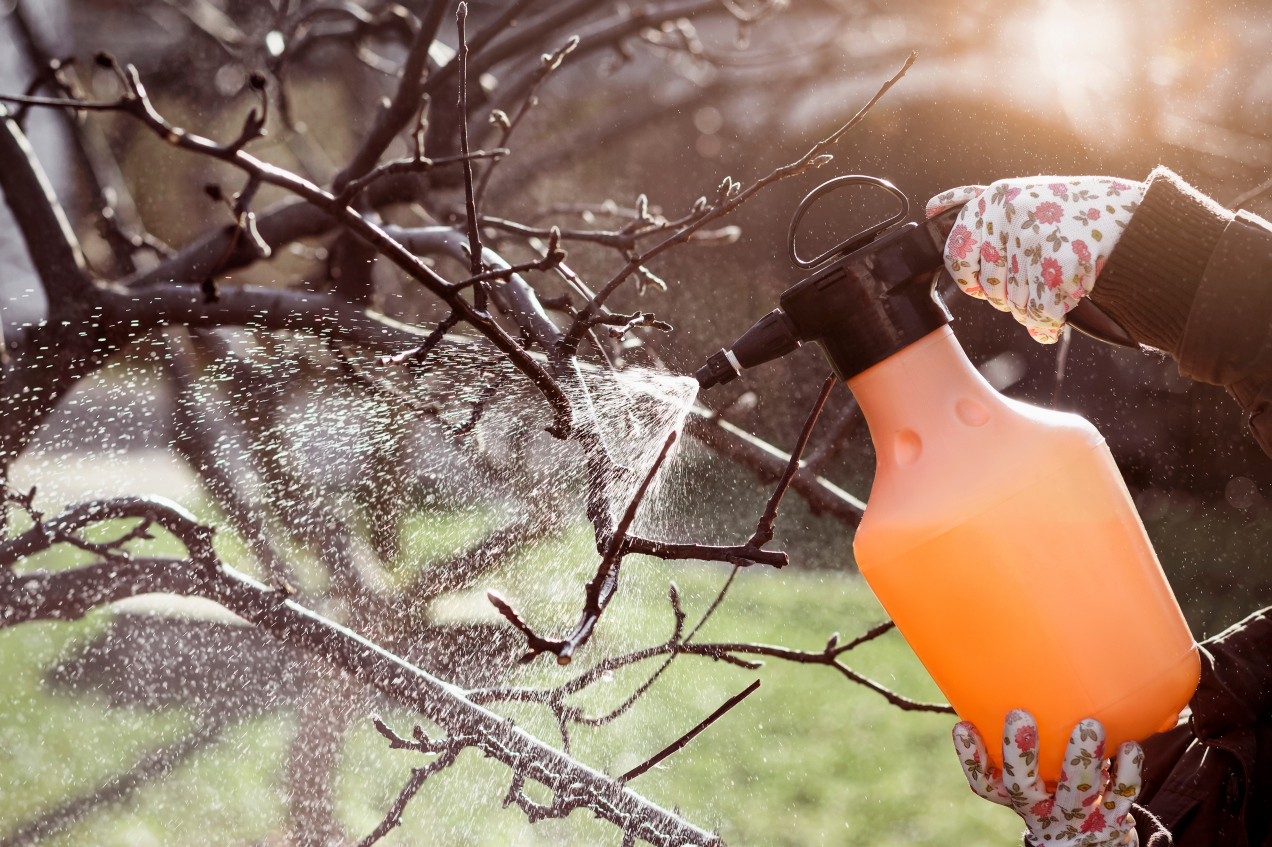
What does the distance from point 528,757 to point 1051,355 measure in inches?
52.6

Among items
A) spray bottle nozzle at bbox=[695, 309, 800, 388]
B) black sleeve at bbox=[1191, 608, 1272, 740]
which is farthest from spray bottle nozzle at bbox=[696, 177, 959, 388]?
black sleeve at bbox=[1191, 608, 1272, 740]

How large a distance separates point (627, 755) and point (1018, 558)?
3.53ft

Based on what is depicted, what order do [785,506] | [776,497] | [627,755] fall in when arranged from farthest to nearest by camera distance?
[785,506] → [627,755] → [776,497]

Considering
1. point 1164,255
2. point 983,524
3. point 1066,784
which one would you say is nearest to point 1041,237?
point 1164,255

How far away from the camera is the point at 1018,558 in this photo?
22.0 inches

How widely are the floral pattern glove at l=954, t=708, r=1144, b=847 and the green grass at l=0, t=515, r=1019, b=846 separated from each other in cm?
→ 67

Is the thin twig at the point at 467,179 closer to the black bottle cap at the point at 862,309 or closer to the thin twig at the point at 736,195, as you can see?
the thin twig at the point at 736,195

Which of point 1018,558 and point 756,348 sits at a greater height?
point 756,348

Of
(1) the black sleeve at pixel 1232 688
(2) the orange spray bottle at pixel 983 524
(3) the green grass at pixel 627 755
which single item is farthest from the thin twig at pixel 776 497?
(3) the green grass at pixel 627 755

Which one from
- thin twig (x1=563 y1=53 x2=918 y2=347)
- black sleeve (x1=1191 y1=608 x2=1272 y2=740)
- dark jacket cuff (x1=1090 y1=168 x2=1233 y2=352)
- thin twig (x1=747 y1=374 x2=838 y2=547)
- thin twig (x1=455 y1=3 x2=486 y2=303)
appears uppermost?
thin twig (x1=455 y1=3 x2=486 y2=303)

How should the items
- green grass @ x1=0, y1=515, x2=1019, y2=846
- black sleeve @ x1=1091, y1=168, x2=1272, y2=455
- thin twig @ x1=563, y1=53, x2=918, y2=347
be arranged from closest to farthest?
black sleeve @ x1=1091, y1=168, x2=1272, y2=455 → thin twig @ x1=563, y1=53, x2=918, y2=347 → green grass @ x1=0, y1=515, x2=1019, y2=846

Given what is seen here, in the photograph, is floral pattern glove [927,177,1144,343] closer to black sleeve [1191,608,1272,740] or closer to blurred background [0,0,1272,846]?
black sleeve [1191,608,1272,740]

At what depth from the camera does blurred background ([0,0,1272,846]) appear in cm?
136

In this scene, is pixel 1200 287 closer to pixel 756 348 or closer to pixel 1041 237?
pixel 1041 237
